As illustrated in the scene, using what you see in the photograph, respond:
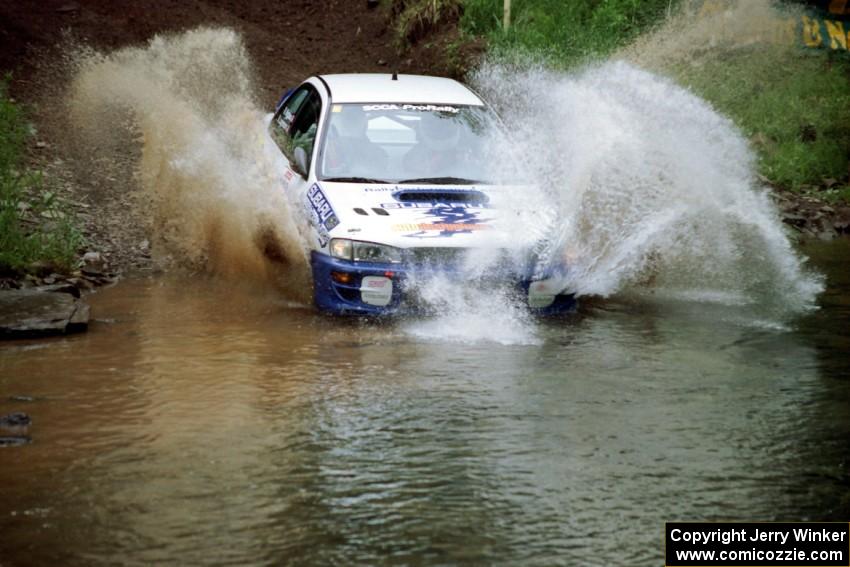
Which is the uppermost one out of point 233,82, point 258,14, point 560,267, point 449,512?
point 258,14

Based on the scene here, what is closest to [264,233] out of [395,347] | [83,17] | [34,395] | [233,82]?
[395,347]

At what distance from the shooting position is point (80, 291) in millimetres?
10547

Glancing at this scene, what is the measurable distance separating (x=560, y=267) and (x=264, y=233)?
9.33 ft

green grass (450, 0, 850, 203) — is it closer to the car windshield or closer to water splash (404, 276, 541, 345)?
the car windshield

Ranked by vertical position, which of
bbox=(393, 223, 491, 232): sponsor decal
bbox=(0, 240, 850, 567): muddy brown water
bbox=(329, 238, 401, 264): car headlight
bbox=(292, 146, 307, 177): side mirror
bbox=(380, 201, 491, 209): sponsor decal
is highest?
bbox=(292, 146, 307, 177): side mirror

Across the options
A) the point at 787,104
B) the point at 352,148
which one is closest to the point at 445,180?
the point at 352,148

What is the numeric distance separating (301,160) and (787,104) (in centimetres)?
975

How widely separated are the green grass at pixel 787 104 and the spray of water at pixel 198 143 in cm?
684

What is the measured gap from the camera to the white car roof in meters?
10.5

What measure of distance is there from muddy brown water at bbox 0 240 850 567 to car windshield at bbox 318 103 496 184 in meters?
1.33

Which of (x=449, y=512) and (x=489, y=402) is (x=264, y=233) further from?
(x=449, y=512)

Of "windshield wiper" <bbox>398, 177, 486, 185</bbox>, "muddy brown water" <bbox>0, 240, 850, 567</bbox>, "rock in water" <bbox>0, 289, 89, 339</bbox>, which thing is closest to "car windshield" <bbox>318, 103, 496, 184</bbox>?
"windshield wiper" <bbox>398, 177, 486, 185</bbox>

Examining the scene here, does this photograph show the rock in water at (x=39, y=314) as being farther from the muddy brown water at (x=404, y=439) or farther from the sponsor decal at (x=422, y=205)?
the sponsor decal at (x=422, y=205)

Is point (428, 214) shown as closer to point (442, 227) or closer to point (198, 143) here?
point (442, 227)
